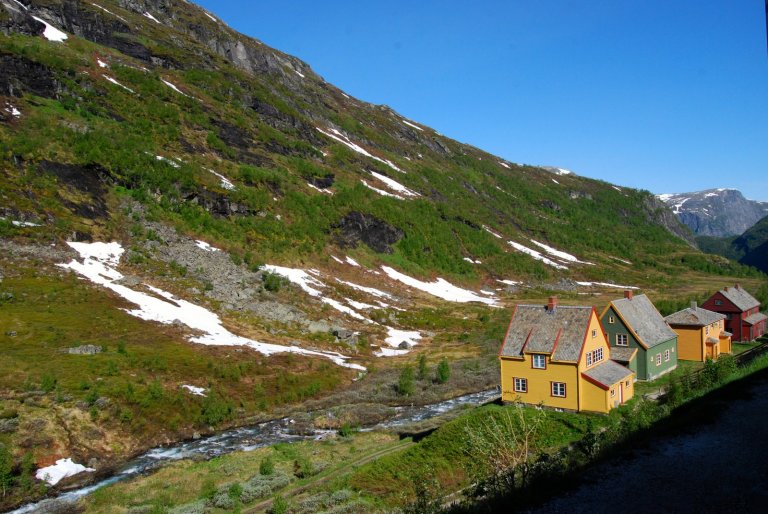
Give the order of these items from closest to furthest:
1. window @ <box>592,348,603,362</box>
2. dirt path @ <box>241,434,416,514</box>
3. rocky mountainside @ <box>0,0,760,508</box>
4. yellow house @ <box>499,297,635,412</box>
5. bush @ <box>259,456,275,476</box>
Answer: dirt path @ <box>241,434,416,514</box>, bush @ <box>259,456,275,476</box>, yellow house @ <box>499,297,635,412</box>, rocky mountainside @ <box>0,0,760,508</box>, window @ <box>592,348,603,362</box>

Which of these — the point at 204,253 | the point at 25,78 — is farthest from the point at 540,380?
the point at 25,78

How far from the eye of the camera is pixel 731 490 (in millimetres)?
13867

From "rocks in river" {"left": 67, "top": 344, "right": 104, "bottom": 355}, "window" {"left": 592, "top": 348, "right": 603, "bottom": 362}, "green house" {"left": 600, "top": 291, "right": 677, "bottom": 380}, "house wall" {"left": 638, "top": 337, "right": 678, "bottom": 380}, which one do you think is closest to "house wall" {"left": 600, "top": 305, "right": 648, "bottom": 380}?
"green house" {"left": 600, "top": 291, "right": 677, "bottom": 380}

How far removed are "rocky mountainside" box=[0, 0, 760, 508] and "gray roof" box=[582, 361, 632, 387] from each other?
1183cm

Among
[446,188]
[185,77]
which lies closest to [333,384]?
[185,77]

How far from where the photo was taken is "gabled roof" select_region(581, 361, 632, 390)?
31255 mm

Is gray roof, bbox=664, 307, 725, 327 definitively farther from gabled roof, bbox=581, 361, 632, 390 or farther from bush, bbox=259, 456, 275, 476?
bush, bbox=259, 456, 275, 476

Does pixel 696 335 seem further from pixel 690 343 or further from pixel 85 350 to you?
pixel 85 350

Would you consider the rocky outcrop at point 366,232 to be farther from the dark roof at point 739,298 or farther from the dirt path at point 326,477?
the dirt path at point 326,477

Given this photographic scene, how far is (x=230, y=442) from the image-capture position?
30.6m

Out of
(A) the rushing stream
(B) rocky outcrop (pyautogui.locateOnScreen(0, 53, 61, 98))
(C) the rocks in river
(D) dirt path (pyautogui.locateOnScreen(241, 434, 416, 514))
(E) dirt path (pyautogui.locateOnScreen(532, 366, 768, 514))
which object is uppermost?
(B) rocky outcrop (pyautogui.locateOnScreen(0, 53, 61, 98))

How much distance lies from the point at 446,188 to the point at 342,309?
87.6 m

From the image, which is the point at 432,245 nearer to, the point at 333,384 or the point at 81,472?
the point at 333,384

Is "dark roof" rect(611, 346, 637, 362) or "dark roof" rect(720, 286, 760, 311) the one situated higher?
"dark roof" rect(720, 286, 760, 311)
